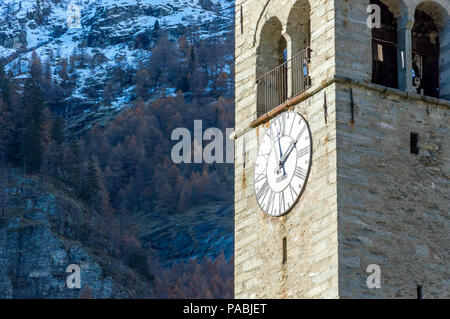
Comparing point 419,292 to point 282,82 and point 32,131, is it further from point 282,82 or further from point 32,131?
point 32,131

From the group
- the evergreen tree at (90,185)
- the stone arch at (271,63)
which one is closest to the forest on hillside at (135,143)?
the evergreen tree at (90,185)

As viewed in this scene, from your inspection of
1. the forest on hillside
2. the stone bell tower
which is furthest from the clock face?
the forest on hillside

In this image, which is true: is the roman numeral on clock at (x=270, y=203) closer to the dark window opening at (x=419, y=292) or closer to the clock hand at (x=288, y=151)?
the clock hand at (x=288, y=151)

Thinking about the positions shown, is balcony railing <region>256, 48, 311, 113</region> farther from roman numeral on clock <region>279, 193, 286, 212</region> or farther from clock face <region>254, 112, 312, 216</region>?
roman numeral on clock <region>279, 193, 286, 212</region>

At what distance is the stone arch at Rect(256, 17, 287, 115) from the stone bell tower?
30mm

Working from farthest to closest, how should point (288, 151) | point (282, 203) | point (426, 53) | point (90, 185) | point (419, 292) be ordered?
point (90, 185) < point (426, 53) < point (288, 151) < point (282, 203) < point (419, 292)

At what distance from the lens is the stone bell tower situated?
22750 mm

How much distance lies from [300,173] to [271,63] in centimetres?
418

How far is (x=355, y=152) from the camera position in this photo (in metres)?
23.4

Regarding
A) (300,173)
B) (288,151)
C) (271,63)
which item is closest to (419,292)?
(300,173)

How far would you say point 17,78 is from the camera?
577 feet

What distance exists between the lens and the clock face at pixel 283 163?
79.2 feet

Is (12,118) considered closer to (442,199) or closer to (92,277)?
(92,277)
